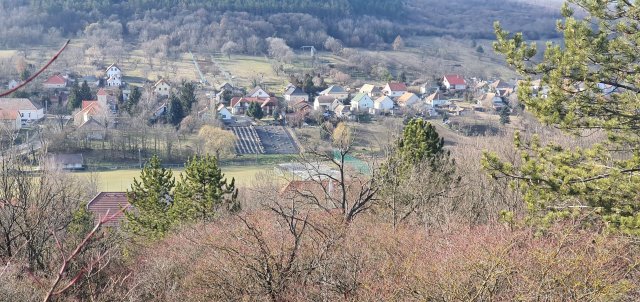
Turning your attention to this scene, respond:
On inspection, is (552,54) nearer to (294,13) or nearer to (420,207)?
(420,207)

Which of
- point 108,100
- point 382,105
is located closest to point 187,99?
point 108,100

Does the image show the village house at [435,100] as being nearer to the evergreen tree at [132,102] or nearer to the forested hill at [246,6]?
the evergreen tree at [132,102]

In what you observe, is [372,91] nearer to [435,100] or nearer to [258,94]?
[435,100]

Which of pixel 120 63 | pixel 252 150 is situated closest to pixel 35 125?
pixel 252 150

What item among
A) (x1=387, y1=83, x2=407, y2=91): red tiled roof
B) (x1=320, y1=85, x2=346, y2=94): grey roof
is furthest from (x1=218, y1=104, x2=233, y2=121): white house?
(x1=387, y1=83, x2=407, y2=91): red tiled roof

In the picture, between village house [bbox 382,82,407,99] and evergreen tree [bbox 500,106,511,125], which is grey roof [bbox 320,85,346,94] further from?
evergreen tree [bbox 500,106,511,125]

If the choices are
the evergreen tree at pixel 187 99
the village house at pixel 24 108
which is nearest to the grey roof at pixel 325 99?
the evergreen tree at pixel 187 99
